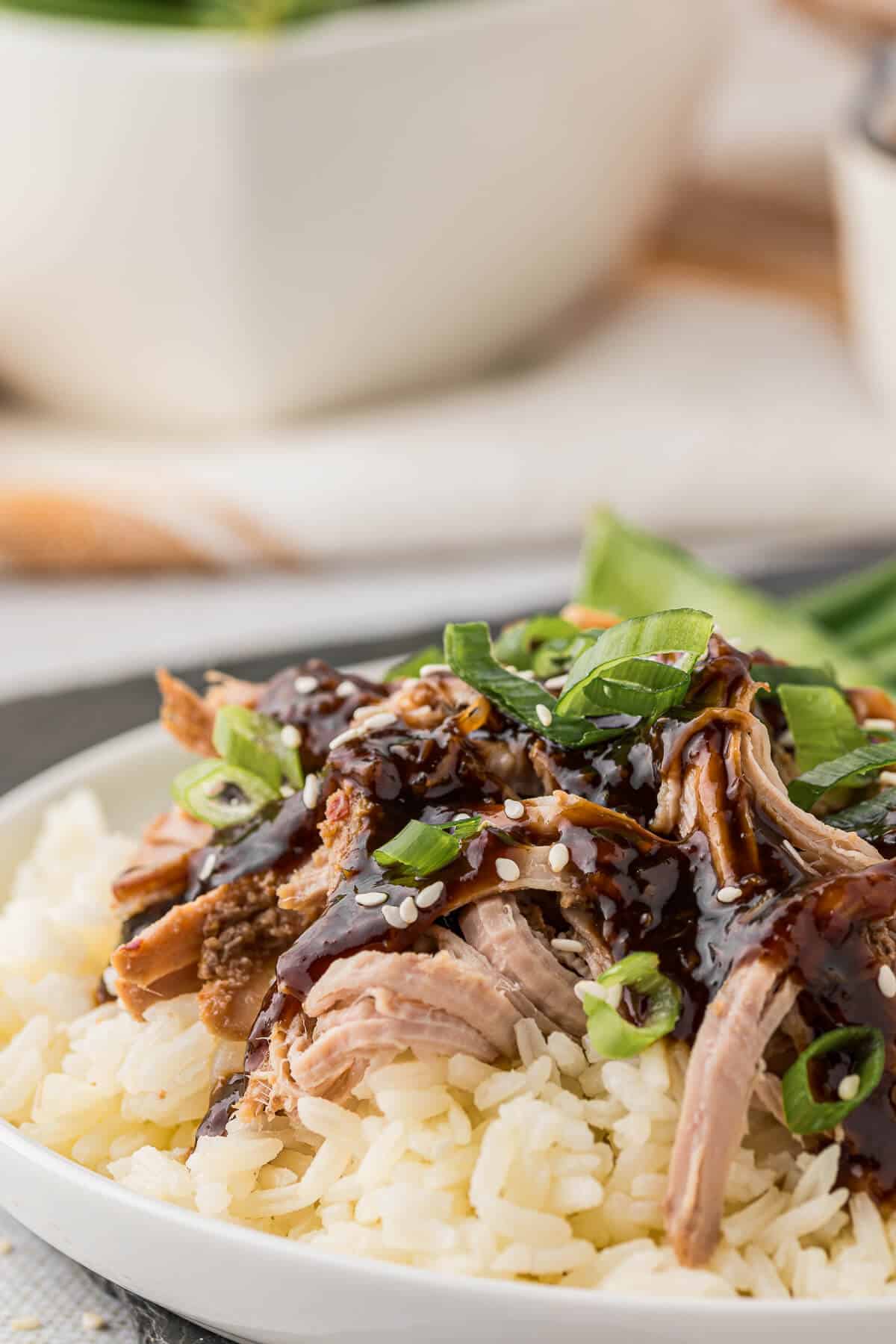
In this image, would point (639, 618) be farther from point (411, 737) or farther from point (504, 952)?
point (504, 952)

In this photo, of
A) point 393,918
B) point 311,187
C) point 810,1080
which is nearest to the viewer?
point 810,1080

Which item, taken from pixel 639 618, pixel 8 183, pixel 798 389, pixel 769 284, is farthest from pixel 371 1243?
pixel 769 284

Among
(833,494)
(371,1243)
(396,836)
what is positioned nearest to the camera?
(371,1243)

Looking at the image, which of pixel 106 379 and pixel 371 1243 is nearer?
pixel 371 1243

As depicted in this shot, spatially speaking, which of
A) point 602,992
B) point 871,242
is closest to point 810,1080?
point 602,992

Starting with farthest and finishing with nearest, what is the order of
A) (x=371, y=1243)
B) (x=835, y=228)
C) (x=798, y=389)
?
(x=835, y=228)
(x=798, y=389)
(x=371, y=1243)

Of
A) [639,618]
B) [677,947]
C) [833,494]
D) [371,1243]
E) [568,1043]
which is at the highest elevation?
[639,618]

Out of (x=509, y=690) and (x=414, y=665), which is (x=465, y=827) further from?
(x=414, y=665)

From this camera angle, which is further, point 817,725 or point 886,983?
point 817,725

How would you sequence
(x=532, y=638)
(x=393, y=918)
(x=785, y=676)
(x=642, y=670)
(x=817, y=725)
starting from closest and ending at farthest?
(x=393, y=918) < (x=642, y=670) < (x=817, y=725) < (x=785, y=676) < (x=532, y=638)
